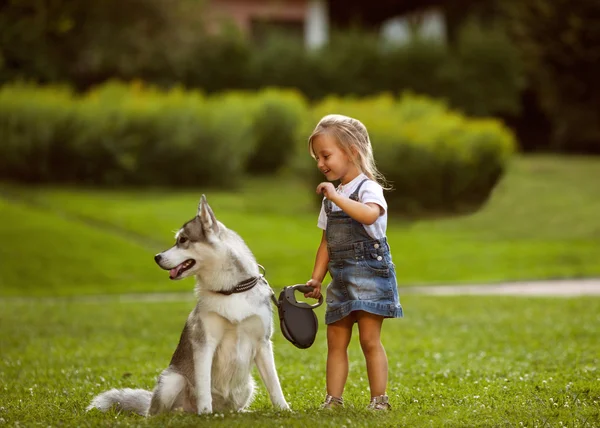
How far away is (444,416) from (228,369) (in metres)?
1.38

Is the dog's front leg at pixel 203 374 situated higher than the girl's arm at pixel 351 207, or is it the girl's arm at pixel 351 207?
the girl's arm at pixel 351 207

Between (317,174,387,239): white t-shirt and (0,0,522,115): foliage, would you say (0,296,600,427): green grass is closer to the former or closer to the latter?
(317,174,387,239): white t-shirt

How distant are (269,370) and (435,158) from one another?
53.9 feet

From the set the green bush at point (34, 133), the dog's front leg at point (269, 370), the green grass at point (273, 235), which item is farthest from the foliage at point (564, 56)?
the dog's front leg at point (269, 370)

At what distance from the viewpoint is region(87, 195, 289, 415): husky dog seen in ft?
20.2

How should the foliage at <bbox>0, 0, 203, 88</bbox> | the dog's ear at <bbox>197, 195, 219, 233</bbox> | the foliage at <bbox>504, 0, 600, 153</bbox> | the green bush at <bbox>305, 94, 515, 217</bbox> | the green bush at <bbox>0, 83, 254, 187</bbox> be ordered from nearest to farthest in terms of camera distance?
the dog's ear at <bbox>197, 195, 219, 233</bbox> → the green bush at <bbox>305, 94, 515, 217</bbox> → the green bush at <bbox>0, 83, 254, 187</bbox> → the foliage at <bbox>0, 0, 203, 88</bbox> → the foliage at <bbox>504, 0, 600, 153</bbox>

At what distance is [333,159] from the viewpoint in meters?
6.49

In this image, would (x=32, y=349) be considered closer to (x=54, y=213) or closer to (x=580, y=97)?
(x=54, y=213)

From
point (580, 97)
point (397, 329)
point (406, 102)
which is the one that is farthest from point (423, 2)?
point (397, 329)

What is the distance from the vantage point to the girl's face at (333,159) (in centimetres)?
650

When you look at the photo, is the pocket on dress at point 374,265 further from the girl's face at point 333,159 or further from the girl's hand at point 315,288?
the girl's face at point 333,159

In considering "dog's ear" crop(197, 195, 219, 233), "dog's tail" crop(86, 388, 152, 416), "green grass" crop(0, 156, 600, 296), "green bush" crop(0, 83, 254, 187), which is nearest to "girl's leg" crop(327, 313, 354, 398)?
"dog's ear" crop(197, 195, 219, 233)

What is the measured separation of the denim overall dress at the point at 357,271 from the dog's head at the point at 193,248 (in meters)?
0.80

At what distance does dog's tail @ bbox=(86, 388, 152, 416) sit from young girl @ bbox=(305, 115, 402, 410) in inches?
47.7
